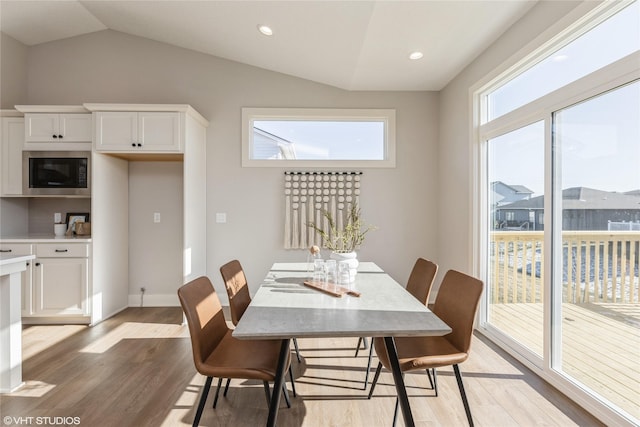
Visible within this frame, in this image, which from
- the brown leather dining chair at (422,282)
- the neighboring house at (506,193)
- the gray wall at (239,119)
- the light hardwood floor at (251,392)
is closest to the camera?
the light hardwood floor at (251,392)

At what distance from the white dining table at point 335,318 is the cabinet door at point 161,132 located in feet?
6.99

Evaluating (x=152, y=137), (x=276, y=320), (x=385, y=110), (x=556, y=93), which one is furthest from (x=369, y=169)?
(x=276, y=320)

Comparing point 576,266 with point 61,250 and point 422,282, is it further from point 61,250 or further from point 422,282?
point 61,250

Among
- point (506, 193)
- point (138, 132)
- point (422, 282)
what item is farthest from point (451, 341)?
point (138, 132)

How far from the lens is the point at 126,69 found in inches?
156

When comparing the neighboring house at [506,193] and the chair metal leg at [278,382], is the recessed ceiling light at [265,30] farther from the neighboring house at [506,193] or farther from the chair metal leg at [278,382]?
the chair metal leg at [278,382]

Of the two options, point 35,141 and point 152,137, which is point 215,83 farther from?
point 35,141

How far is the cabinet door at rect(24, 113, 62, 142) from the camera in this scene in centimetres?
338

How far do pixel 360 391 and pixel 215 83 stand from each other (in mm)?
3655

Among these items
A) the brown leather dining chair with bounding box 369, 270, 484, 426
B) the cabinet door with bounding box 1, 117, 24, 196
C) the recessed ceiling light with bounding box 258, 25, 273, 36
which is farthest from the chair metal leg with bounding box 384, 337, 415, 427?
the cabinet door with bounding box 1, 117, 24, 196

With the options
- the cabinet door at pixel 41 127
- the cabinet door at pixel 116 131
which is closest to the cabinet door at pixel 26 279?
the cabinet door at pixel 41 127

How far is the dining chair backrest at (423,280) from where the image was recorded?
215 cm

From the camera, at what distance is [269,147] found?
13.4 ft

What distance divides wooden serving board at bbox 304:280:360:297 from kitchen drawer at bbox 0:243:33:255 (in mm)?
3011
